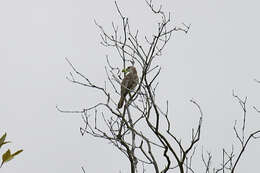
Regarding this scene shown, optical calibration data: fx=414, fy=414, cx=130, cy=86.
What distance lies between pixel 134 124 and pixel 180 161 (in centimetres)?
138

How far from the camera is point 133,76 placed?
7.66 metres

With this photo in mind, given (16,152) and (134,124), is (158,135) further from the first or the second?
(16,152)

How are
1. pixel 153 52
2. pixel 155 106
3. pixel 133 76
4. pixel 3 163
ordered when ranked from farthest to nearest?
pixel 133 76, pixel 153 52, pixel 155 106, pixel 3 163

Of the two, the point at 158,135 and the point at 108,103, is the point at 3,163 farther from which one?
the point at 108,103

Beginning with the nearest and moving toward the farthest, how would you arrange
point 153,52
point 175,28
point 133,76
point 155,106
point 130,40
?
point 155,106, point 153,52, point 130,40, point 175,28, point 133,76

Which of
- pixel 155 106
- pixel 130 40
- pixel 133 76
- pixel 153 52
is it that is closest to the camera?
pixel 155 106

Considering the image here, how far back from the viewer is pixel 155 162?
3531 mm

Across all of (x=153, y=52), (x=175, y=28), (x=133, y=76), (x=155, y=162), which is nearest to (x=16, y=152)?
(x=155, y=162)

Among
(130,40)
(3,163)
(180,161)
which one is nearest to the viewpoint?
(3,163)

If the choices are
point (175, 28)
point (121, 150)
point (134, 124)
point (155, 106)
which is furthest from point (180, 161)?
point (175, 28)

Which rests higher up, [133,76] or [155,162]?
[133,76]

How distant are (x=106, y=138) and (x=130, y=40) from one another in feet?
3.44

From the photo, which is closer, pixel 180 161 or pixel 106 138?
pixel 180 161

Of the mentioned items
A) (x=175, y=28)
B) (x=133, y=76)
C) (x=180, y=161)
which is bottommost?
(x=180, y=161)
